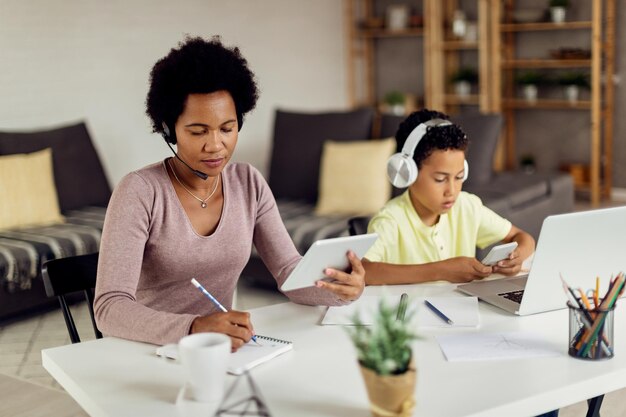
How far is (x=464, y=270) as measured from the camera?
1.86m

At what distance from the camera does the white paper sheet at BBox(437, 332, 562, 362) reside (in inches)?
53.8

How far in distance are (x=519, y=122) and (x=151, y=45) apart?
307cm

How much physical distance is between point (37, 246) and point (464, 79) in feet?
12.7

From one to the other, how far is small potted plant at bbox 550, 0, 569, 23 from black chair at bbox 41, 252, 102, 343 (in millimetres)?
4820

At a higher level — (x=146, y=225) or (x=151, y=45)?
(x=151, y=45)

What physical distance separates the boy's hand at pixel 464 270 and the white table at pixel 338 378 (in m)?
0.30

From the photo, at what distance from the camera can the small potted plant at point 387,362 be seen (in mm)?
1029

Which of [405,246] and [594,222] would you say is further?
[405,246]

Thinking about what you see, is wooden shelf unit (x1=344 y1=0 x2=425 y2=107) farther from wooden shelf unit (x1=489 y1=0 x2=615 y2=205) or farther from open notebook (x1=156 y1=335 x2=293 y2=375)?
open notebook (x1=156 y1=335 x2=293 y2=375)

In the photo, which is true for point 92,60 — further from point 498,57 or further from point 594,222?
point 594,222

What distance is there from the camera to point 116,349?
1475 mm

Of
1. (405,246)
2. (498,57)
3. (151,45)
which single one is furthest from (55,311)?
(498,57)

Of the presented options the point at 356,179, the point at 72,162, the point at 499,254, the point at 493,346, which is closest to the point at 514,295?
the point at 499,254

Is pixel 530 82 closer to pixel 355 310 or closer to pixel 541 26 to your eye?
pixel 541 26
